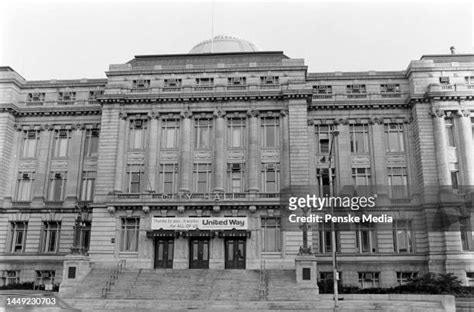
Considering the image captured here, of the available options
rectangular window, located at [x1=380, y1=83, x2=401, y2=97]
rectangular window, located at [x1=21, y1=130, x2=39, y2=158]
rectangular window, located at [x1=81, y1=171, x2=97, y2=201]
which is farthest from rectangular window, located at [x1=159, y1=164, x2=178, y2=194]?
rectangular window, located at [x1=380, y1=83, x2=401, y2=97]

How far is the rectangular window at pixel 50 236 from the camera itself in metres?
47.2

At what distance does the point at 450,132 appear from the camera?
45.5m

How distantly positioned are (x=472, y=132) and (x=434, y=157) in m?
4.75

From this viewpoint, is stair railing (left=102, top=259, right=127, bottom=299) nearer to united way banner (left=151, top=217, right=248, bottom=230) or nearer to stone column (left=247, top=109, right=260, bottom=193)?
united way banner (left=151, top=217, right=248, bottom=230)

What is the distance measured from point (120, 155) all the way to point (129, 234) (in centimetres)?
787

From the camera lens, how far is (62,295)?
117 feet

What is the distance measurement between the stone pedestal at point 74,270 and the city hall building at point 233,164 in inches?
31.0

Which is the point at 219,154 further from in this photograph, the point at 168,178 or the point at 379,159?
the point at 379,159

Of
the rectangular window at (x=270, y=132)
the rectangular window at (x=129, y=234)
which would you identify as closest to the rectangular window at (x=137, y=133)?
the rectangular window at (x=129, y=234)

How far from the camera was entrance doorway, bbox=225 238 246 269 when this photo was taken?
4229cm

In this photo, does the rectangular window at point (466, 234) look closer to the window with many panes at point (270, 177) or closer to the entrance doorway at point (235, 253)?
the window with many panes at point (270, 177)

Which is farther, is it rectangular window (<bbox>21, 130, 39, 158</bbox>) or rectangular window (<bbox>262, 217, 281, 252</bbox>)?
rectangular window (<bbox>21, 130, 39, 158</bbox>)

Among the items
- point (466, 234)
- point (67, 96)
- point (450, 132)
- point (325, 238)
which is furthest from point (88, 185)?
point (466, 234)

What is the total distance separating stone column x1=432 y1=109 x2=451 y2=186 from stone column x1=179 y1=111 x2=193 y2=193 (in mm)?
23720
